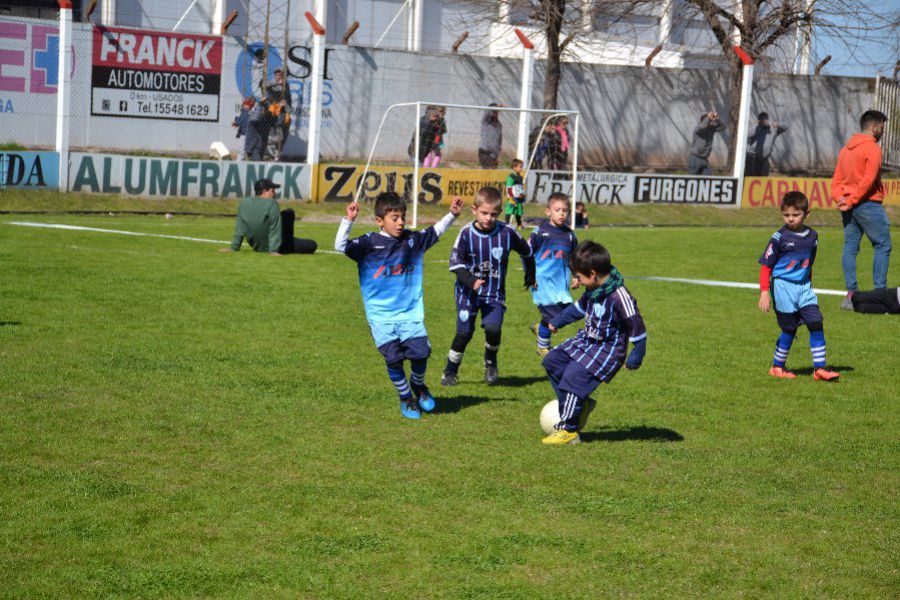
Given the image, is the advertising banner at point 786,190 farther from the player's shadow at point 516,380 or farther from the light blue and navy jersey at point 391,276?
the light blue and navy jersey at point 391,276

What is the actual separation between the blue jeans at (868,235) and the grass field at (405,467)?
5.39 feet

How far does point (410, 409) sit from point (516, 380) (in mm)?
1824

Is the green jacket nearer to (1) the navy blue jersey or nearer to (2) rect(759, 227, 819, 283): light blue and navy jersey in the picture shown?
(2) rect(759, 227, 819, 283): light blue and navy jersey

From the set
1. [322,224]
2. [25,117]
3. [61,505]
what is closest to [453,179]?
[322,224]

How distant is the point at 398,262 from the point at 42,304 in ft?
18.8

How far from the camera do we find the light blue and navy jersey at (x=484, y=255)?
934 centimetres

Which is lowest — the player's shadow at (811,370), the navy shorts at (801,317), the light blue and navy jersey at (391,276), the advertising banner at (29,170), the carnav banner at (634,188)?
the player's shadow at (811,370)

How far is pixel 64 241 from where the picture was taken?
18.5 m

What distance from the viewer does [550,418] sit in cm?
752

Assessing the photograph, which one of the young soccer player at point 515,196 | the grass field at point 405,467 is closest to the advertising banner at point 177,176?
the young soccer player at point 515,196

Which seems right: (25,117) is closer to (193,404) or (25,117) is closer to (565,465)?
(193,404)

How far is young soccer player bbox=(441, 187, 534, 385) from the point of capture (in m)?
9.28

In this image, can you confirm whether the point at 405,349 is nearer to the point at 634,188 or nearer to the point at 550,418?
the point at 550,418

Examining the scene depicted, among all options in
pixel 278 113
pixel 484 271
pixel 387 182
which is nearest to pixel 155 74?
pixel 278 113
